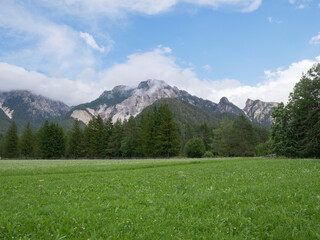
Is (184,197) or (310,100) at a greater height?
(310,100)

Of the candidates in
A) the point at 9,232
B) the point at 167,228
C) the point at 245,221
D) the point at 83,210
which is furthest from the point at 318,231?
the point at 9,232

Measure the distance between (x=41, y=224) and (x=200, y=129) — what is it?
11528cm

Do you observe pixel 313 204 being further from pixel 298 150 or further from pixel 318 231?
pixel 298 150

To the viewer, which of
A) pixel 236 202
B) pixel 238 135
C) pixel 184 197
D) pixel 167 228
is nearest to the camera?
pixel 167 228

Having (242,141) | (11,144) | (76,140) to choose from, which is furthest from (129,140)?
(11,144)

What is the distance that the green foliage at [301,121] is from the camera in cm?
4200

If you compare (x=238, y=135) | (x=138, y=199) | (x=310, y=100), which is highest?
(x=310, y=100)

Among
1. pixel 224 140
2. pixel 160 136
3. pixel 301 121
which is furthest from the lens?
pixel 224 140

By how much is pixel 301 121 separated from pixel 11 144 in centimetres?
11843

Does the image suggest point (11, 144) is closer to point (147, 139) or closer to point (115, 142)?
point (115, 142)

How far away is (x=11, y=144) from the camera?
9269cm

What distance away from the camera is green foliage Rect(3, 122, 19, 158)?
91.9 meters

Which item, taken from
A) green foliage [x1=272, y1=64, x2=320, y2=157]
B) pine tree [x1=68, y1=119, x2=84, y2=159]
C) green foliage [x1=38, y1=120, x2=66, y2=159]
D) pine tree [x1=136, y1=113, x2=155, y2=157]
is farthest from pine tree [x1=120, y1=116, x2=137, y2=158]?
green foliage [x1=272, y1=64, x2=320, y2=157]

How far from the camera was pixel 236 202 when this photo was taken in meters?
7.18
